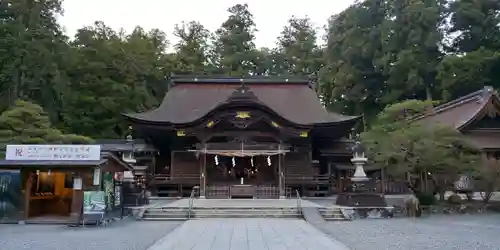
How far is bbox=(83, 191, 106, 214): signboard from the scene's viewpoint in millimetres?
12883

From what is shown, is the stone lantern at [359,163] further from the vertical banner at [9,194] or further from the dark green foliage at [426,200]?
the vertical banner at [9,194]

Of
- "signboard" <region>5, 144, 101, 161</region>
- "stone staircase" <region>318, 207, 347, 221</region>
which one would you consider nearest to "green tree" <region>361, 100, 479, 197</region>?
"stone staircase" <region>318, 207, 347, 221</region>

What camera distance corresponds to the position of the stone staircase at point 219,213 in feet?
48.0

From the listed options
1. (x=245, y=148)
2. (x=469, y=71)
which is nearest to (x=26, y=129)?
(x=245, y=148)

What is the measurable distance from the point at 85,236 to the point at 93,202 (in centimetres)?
255

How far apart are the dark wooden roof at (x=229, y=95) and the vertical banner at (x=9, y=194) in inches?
→ 319

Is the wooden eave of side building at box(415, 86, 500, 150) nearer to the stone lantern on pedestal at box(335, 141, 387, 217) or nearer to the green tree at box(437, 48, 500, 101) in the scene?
the green tree at box(437, 48, 500, 101)

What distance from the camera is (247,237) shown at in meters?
9.90

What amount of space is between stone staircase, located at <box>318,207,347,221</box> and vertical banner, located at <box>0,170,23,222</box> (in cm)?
963

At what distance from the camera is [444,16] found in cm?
3241

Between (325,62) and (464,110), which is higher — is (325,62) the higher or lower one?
the higher one

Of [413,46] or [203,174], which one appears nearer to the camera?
[203,174]

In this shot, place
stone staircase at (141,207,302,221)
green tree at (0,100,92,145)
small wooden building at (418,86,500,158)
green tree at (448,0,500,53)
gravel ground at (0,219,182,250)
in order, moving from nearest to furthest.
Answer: gravel ground at (0,219,182,250)
stone staircase at (141,207,302,221)
green tree at (0,100,92,145)
small wooden building at (418,86,500,158)
green tree at (448,0,500,53)

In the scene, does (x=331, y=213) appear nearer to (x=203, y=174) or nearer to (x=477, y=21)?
(x=203, y=174)
